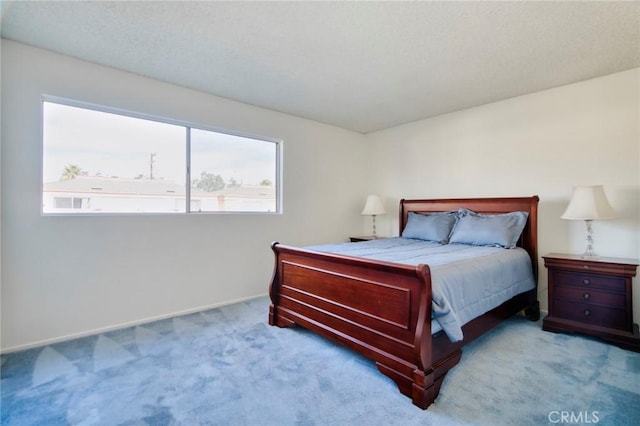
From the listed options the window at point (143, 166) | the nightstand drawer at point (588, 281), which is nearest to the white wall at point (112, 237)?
the window at point (143, 166)

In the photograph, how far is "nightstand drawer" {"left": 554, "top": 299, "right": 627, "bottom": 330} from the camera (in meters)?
2.46

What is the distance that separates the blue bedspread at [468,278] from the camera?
180 cm

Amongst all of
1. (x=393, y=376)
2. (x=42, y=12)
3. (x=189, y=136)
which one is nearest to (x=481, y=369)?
(x=393, y=376)

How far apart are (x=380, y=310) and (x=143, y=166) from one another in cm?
270

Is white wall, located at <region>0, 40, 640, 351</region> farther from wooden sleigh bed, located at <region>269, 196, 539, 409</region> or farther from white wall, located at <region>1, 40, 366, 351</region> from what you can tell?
wooden sleigh bed, located at <region>269, 196, 539, 409</region>

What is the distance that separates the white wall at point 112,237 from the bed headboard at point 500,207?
1676mm

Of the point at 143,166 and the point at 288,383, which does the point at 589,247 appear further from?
the point at 143,166

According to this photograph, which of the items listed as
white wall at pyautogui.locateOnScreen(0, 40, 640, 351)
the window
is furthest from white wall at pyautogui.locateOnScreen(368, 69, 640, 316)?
the window

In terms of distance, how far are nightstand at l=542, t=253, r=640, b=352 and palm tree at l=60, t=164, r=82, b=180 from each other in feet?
14.3

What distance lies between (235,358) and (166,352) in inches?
22.8

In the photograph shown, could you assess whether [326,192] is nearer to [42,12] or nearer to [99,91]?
[99,91]

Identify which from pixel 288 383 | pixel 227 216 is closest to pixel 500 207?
pixel 288 383

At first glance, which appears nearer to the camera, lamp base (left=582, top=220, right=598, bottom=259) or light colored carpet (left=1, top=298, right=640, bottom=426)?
light colored carpet (left=1, top=298, right=640, bottom=426)

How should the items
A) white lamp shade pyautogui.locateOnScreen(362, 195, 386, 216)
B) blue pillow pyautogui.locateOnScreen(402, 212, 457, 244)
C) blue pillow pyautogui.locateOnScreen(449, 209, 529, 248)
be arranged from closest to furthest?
blue pillow pyautogui.locateOnScreen(449, 209, 529, 248) → blue pillow pyautogui.locateOnScreen(402, 212, 457, 244) → white lamp shade pyautogui.locateOnScreen(362, 195, 386, 216)
